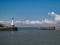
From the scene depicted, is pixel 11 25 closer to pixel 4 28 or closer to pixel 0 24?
pixel 4 28

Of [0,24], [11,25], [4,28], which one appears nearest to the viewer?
[11,25]

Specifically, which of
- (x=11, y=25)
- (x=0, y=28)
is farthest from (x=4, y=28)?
(x=11, y=25)

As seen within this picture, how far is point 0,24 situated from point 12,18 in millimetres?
22343

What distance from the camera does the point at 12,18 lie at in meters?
88.6

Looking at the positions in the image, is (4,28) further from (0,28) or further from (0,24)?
(0,24)

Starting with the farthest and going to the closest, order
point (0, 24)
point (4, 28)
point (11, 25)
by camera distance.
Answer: point (0, 24) → point (4, 28) → point (11, 25)

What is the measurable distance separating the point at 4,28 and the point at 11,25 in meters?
10.7

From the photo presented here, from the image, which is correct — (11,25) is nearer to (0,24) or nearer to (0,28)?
(0,28)

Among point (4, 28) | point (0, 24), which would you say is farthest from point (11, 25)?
point (0, 24)

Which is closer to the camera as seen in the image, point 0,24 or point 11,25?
point 11,25

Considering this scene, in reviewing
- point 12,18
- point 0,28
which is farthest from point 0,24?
point 12,18

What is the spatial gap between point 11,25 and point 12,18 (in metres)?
3.18

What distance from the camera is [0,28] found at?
99562mm

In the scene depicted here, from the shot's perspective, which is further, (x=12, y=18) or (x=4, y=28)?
(x=4, y=28)
